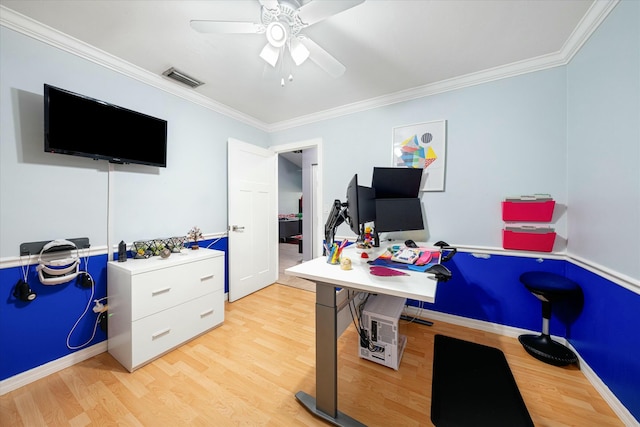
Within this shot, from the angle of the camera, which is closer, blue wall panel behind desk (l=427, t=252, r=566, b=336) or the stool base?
the stool base

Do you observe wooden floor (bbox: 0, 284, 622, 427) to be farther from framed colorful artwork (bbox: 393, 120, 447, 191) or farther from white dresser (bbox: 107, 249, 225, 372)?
framed colorful artwork (bbox: 393, 120, 447, 191)

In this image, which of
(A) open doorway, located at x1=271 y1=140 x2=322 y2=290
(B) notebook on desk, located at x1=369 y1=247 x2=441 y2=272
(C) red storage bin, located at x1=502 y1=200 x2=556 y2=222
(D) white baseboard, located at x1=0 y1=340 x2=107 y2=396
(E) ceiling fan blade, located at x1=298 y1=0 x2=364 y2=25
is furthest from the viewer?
(A) open doorway, located at x1=271 y1=140 x2=322 y2=290

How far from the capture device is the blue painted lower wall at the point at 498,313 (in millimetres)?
A: 1249

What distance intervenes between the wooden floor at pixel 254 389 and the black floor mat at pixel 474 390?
2.4 inches

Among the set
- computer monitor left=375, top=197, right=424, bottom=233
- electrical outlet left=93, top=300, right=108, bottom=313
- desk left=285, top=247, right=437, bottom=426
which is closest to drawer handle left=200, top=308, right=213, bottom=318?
electrical outlet left=93, top=300, right=108, bottom=313

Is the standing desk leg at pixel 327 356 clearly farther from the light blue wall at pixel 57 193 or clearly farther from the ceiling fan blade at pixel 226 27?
the light blue wall at pixel 57 193

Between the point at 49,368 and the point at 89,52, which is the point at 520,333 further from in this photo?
the point at 89,52

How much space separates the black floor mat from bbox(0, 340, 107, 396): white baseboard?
261cm

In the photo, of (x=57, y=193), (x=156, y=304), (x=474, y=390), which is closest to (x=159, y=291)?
(x=156, y=304)

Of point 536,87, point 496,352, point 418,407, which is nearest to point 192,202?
point 418,407

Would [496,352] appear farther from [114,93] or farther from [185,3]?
[114,93]

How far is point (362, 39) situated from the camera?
168cm

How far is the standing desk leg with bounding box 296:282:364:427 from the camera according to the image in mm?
1195

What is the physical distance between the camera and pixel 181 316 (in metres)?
1.92
